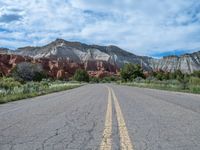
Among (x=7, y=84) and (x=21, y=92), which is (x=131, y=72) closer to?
(x=7, y=84)

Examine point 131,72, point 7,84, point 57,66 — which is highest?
point 57,66

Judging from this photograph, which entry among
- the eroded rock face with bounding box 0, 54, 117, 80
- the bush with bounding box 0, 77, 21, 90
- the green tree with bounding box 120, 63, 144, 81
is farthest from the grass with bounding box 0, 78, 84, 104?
the green tree with bounding box 120, 63, 144, 81

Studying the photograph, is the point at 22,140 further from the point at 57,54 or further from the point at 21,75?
the point at 57,54

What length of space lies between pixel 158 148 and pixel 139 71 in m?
102

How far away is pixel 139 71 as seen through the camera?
106062 millimetres

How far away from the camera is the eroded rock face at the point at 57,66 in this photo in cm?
12994

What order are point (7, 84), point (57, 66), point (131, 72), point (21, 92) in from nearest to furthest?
1. point (21, 92)
2. point (7, 84)
3. point (131, 72)
4. point (57, 66)

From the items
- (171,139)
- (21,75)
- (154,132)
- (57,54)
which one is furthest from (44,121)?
(57,54)

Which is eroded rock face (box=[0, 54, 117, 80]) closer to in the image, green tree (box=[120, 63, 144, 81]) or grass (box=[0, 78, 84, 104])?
green tree (box=[120, 63, 144, 81])

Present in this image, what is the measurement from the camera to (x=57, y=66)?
5861 inches

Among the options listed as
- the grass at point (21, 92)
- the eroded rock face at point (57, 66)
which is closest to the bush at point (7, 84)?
the grass at point (21, 92)

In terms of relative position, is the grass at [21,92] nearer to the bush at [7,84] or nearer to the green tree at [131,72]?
the bush at [7,84]

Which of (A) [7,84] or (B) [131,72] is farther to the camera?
(B) [131,72]

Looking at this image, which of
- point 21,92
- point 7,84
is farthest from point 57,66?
point 21,92
